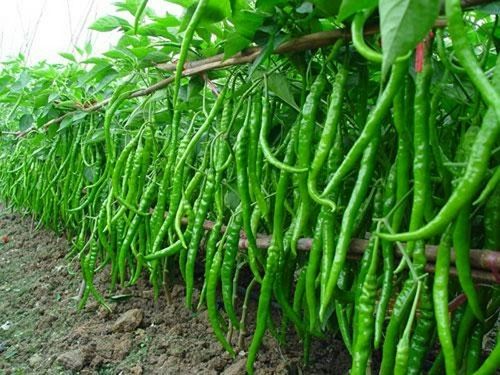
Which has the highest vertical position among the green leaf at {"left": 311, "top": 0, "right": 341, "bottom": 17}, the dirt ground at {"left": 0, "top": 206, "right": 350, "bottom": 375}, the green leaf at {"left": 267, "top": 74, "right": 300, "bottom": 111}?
the green leaf at {"left": 311, "top": 0, "right": 341, "bottom": 17}

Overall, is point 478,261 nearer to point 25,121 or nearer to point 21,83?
point 21,83

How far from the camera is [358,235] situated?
3.73 ft

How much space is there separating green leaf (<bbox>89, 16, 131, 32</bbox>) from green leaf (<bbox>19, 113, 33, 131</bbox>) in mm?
1332

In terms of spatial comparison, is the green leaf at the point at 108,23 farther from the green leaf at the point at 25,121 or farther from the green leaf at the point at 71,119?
the green leaf at the point at 25,121

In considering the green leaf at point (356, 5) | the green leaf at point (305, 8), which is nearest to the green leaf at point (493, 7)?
the green leaf at point (356, 5)

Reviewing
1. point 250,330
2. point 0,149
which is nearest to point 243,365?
point 250,330

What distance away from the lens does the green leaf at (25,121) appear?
107 inches

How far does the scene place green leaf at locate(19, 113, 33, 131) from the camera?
2.72 meters

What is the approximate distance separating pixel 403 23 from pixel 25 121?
8.59 feet

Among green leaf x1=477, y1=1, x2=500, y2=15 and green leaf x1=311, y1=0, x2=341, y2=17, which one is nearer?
green leaf x1=477, y1=1, x2=500, y2=15

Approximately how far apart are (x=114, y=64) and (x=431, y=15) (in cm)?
132

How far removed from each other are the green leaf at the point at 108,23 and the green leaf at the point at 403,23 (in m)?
1.26

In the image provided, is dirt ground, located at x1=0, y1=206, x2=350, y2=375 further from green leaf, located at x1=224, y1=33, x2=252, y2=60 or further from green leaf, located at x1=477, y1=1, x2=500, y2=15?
green leaf, located at x1=477, y1=1, x2=500, y2=15

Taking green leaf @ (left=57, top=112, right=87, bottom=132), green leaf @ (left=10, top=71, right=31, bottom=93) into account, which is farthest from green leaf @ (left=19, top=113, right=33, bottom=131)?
green leaf @ (left=57, top=112, right=87, bottom=132)
